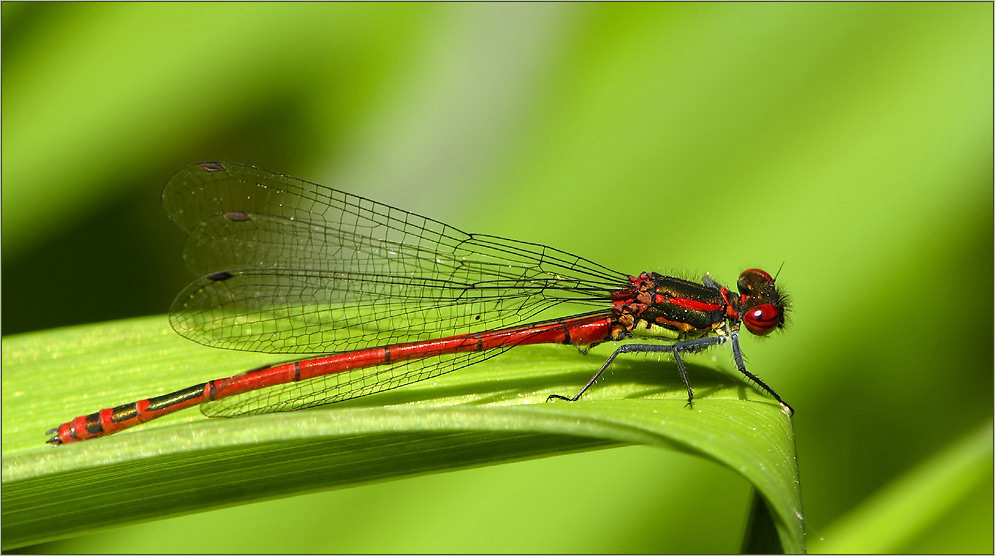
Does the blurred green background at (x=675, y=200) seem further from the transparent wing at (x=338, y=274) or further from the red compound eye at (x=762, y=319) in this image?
the transparent wing at (x=338, y=274)

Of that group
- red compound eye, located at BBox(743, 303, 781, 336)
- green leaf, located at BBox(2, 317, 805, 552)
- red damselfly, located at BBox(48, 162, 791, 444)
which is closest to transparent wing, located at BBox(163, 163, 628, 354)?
red damselfly, located at BBox(48, 162, 791, 444)

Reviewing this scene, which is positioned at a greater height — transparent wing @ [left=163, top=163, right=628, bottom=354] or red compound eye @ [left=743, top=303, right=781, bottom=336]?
transparent wing @ [left=163, top=163, right=628, bottom=354]

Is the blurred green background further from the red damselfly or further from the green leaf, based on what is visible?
the green leaf

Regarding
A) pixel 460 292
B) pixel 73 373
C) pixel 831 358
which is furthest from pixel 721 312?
pixel 73 373

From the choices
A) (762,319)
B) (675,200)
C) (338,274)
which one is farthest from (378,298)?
(762,319)

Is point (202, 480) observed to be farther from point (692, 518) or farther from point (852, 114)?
point (852, 114)

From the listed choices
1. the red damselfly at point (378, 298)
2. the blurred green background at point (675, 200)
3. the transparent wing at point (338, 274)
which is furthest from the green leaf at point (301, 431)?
the blurred green background at point (675, 200)

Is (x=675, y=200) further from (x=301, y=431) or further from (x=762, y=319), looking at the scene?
(x=301, y=431)
